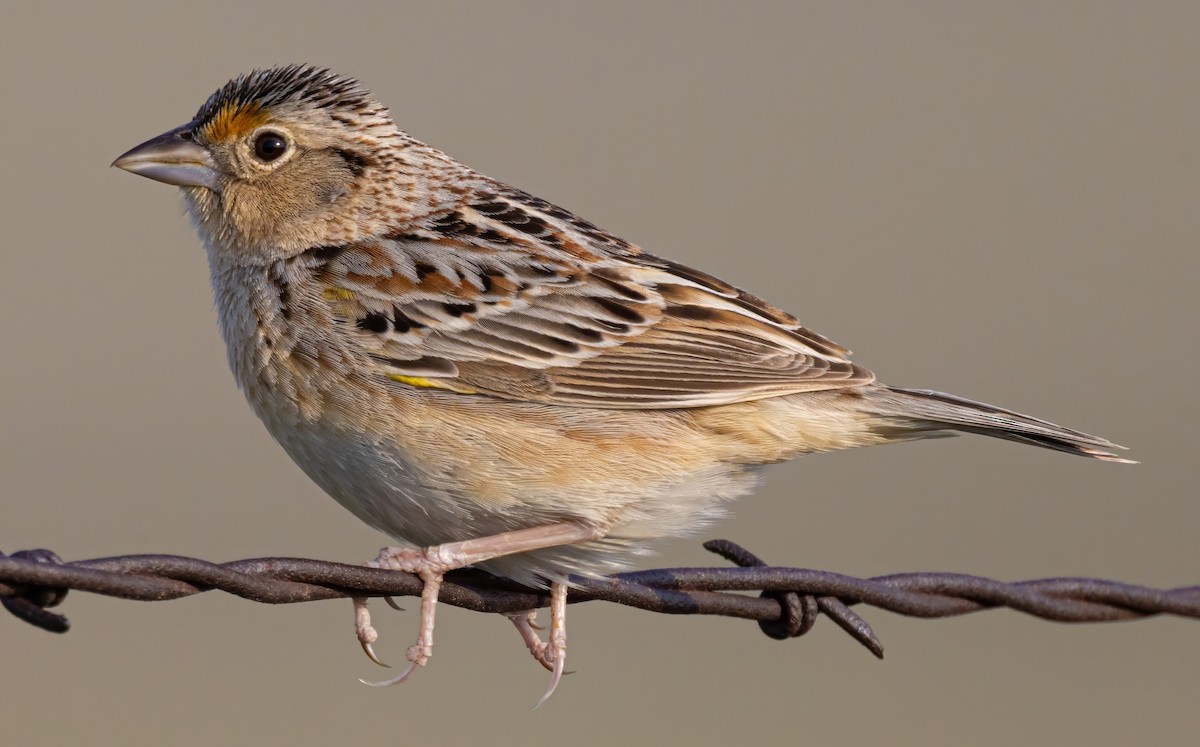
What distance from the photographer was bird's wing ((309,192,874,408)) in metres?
5.27

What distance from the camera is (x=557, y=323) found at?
5.52 metres

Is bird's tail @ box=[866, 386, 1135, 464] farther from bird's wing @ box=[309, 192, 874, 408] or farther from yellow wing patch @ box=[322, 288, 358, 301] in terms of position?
yellow wing patch @ box=[322, 288, 358, 301]

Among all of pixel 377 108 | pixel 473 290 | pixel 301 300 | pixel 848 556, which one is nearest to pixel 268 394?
pixel 301 300

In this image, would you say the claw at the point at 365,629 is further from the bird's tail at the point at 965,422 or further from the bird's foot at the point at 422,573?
the bird's tail at the point at 965,422

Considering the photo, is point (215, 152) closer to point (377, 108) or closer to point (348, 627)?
point (377, 108)

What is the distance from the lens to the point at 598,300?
563cm

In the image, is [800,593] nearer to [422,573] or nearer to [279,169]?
[422,573]

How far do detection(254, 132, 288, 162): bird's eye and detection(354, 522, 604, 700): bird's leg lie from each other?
1.92 m

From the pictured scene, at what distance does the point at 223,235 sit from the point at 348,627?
6106mm

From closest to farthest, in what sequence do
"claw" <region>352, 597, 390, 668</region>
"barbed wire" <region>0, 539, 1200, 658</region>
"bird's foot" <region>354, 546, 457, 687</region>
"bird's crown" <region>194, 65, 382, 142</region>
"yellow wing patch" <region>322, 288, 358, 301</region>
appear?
"barbed wire" <region>0, 539, 1200, 658</region>, "bird's foot" <region>354, 546, 457, 687</region>, "claw" <region>352, 597, 390, 668</region>, "yellow wing patch" <region>322, 288, 358, 301</region>, "bird's crown" <region>194, 65, 382, 142</region>

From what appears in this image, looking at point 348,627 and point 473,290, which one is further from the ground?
point 473,290

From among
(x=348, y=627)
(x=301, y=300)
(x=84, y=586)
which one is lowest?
(x=348, y=627)

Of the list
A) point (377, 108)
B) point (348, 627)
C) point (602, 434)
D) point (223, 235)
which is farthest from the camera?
point (348, 627)

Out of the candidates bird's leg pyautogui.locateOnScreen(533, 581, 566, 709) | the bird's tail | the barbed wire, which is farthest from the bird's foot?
the bird's tail
